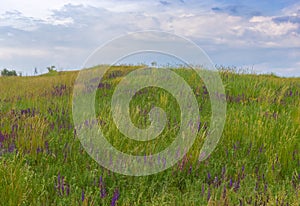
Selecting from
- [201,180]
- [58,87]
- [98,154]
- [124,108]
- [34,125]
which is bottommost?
[201,180]

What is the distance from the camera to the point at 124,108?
6.19 meters

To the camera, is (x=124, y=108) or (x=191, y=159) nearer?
(x=191, y=159)

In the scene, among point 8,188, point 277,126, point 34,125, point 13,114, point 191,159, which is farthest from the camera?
point 13,114

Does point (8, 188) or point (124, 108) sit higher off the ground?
point (124, 108)

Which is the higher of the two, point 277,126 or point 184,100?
point 184,100

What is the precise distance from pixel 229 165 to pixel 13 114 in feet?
12.5

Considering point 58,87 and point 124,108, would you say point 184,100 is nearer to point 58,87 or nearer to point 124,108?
point 124,108

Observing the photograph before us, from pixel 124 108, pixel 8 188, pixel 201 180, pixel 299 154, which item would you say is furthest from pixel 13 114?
pixel 299 154

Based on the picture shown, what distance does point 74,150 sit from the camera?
412 cm

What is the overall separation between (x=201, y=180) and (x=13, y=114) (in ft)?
12.2

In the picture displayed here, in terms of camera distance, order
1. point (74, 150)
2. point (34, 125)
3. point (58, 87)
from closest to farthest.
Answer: point (74, 150) → point (34, 125) → point (58, 87)

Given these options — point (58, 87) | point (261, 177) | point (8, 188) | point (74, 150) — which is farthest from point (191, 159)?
point (58, 87)

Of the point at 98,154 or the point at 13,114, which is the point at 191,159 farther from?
the point at 13,114

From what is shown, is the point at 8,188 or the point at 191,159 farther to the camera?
the point at 191,159
